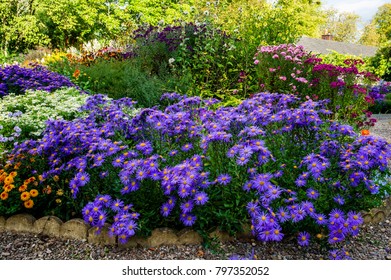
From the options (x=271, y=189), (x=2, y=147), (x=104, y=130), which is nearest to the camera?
(x=271, y=189)

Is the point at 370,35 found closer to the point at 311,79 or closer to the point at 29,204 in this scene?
the point at 311,79

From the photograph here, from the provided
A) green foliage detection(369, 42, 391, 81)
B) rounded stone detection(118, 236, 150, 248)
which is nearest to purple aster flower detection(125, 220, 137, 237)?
rounded stone detection(118, 236, 150, 248)

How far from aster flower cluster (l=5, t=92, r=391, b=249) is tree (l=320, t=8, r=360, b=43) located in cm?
4542

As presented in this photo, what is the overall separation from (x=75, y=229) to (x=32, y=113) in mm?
1923

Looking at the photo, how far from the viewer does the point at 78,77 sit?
7070 mm

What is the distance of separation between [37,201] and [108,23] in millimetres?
26940

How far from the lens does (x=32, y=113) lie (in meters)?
4.38

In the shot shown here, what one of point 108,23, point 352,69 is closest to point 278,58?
point 352,69

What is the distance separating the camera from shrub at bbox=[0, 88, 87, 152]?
4043 millimetres

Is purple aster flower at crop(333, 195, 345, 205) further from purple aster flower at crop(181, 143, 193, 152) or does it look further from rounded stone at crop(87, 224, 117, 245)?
rounded stone at crop(87, 224, 117, 245)

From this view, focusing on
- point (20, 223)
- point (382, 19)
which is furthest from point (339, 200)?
point (382, 19)

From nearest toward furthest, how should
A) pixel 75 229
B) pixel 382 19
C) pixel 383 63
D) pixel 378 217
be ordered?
pixel 75 229, pixel 378 217, pixel 383 63, pixel 382 19
